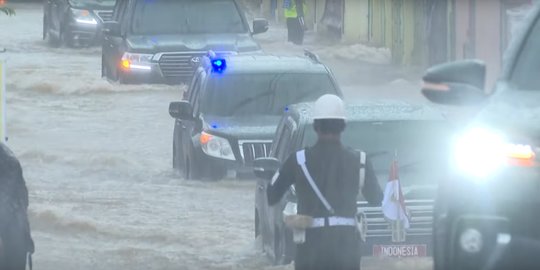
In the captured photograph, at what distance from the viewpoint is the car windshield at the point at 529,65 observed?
9.34m

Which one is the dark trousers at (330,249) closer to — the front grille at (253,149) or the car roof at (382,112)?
the car roof at (382,112)

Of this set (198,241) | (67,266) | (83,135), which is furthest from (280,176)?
(83,135)

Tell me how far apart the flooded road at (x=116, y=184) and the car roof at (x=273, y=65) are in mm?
1332

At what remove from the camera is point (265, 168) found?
12945mm

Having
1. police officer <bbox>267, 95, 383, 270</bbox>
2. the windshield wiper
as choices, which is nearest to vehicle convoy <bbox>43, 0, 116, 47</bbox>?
the windshield wiper

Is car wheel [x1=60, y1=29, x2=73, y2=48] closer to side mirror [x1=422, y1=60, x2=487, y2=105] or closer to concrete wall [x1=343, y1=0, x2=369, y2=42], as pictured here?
concrete wall [x1=343, y1=0, x2=369, y2=42]

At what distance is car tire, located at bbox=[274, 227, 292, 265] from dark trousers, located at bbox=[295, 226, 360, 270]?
3918 mm

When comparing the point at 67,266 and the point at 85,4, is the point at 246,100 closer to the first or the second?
the point at 67,266

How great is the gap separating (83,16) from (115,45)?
12.1 metres

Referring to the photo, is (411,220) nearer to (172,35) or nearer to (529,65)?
(529,65)

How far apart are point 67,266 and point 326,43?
99.7ft

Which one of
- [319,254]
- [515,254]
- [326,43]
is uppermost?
[515,254]

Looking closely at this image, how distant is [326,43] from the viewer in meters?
45.9

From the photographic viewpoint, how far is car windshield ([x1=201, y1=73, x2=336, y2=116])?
2027 cm
